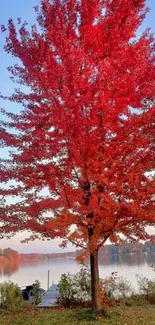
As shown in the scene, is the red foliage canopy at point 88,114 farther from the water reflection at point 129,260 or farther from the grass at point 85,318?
the water reflection at point 129,260

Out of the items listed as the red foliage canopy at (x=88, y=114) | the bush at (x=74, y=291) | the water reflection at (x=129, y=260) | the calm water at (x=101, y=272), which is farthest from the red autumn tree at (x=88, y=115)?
the water reflection at (x=129, y=260)

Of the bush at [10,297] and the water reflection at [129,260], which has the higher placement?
the water reflection at [129,260]

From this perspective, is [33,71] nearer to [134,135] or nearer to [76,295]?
[134,135]

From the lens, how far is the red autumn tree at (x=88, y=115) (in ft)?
33.0

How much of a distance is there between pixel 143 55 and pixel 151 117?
1.84 metres

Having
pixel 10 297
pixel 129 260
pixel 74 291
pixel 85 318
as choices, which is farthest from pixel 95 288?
pixel 129 260

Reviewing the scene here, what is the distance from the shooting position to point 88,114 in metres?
10.7

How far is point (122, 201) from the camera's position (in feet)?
34.8

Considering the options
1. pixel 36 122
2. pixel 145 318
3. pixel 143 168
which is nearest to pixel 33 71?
pixel 36 122

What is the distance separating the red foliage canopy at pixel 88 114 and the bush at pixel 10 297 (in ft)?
23.0

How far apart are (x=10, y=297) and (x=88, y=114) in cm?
1016

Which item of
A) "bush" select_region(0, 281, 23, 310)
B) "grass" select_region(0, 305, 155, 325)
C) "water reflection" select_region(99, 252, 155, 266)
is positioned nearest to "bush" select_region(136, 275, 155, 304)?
"grass" select_region(0, 305, 155, 325)

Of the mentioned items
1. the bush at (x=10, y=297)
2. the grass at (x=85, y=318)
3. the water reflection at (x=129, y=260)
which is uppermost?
the water reflection at (x=129, y=260)

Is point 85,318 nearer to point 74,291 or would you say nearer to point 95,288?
point 95,288
